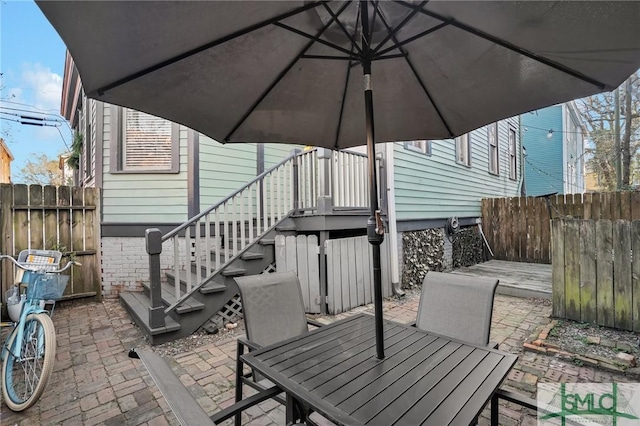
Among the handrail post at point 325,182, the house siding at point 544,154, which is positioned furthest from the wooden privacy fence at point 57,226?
the house siding at point 544,154

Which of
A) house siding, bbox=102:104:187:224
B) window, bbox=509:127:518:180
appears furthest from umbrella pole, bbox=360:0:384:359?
window, bbox=509:127:518:180

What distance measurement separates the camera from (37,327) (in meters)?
2.63

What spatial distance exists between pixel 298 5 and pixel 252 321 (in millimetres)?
1869

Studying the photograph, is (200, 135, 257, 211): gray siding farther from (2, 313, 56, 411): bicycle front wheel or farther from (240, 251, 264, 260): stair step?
(2, 313, 56, 411): bicycle front wheel

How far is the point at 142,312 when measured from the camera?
4.03 metres

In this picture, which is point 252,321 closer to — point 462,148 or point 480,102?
point 480,102

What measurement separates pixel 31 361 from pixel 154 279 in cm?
117

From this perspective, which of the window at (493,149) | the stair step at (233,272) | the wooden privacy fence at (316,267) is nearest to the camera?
the stair step at (233,272)

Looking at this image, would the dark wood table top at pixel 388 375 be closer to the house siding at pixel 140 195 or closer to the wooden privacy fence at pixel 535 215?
the house siding at pixel 140 195

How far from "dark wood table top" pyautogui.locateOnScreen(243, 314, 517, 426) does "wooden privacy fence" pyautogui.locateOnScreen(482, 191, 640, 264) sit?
692 centimetres

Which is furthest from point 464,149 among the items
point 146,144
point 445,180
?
point 146,144

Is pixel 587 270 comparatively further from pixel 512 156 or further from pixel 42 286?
pixel 512 156

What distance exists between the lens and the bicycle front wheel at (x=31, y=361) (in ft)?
7.67

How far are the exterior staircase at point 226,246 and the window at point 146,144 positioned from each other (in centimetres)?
135
